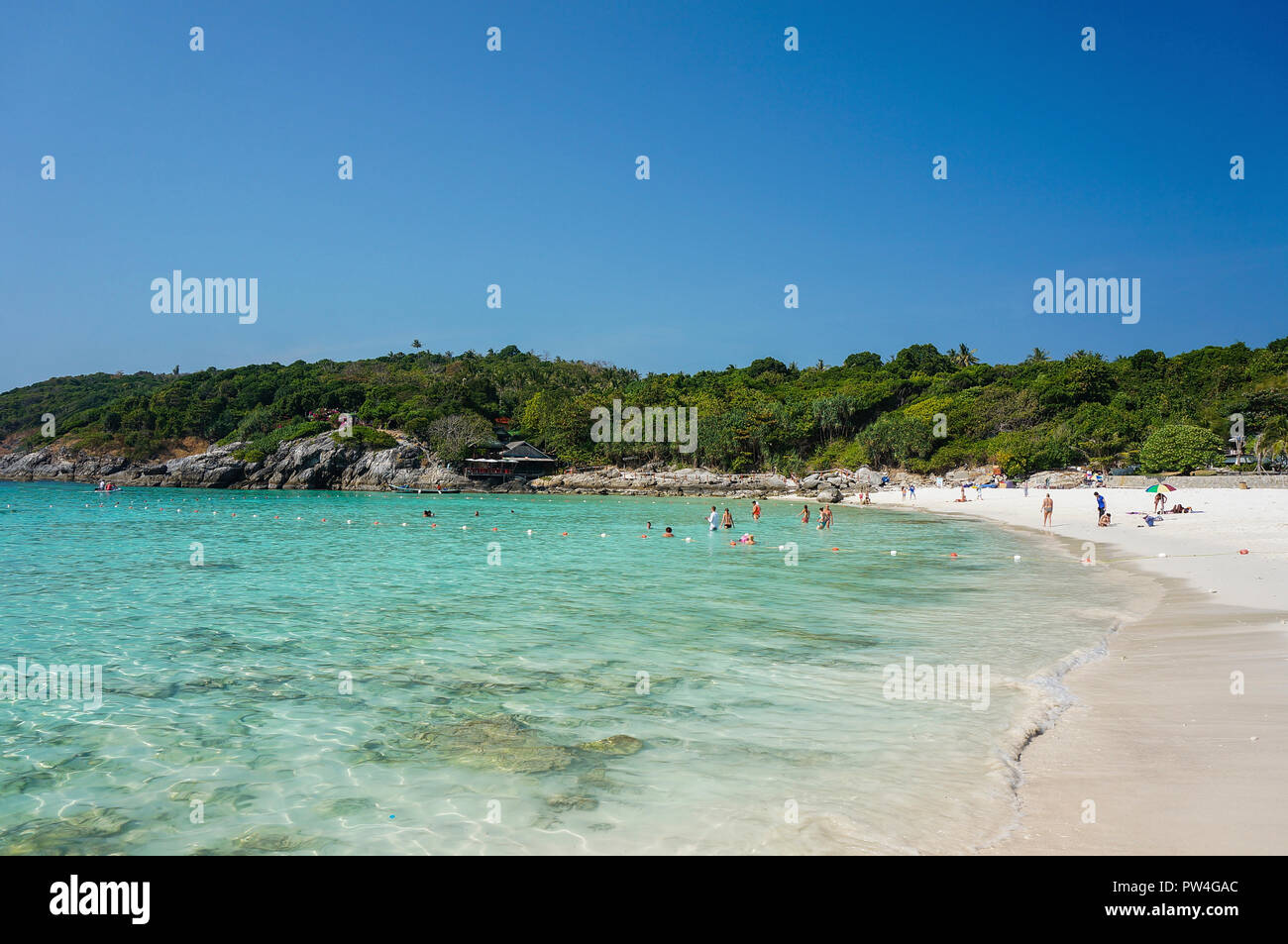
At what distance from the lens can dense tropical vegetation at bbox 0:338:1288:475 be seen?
64250mm

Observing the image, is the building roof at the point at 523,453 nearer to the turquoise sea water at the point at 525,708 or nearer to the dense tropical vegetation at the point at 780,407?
the dense tropical vegetation at the point at 780,407

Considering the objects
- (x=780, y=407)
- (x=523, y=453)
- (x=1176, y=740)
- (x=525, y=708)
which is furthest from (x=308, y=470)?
(x=1176, y=740)

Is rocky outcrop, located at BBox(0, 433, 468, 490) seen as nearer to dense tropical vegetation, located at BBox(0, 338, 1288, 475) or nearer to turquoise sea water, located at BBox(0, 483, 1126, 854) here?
dense tropical vegetation, located at BBox(0, 338, 1288, 475)

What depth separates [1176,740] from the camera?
6.10m

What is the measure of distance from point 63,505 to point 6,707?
179 ft

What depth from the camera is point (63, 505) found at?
166 feet

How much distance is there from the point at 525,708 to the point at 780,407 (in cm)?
8396

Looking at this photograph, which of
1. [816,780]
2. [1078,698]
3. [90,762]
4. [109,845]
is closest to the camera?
[109,845]

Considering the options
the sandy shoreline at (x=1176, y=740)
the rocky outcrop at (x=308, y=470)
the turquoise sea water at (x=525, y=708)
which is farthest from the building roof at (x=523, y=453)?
the sandy shoreline at (x=1176, y=740)

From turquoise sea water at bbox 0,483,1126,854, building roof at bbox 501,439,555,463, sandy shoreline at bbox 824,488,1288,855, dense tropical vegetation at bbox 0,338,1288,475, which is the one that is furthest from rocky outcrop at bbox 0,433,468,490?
sandy shoreline at bbox 824,488,1288,855

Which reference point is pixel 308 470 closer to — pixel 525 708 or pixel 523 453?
pixel 523 453

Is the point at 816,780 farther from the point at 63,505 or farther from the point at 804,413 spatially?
the point at 804,413

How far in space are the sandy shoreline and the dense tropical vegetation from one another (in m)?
51.5
